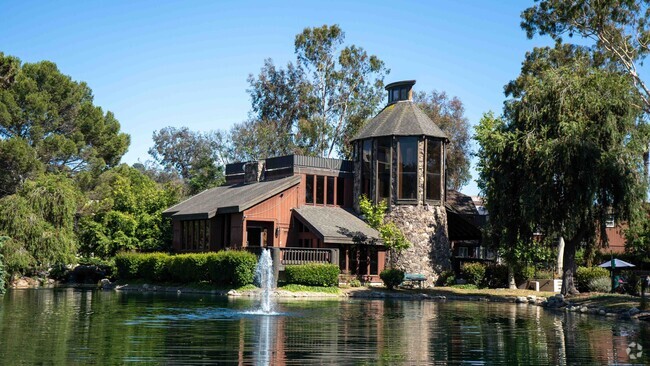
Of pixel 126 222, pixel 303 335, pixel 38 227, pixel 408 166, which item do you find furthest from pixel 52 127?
pixel 303 335

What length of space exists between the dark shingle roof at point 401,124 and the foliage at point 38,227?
56.8 feet

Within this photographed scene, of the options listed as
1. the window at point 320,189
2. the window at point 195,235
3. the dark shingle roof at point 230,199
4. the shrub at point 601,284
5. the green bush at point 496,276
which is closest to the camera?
the shrub at point 601,284

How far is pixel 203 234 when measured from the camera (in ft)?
154

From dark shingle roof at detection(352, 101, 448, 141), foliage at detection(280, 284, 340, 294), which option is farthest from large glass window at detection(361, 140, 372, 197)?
foliage at detection(280, 284, 340, 294)

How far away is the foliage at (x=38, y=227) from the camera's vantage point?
128 feet

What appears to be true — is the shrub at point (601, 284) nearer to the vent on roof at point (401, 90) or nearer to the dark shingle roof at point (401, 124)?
the dark shingle roof at point (401, 124)

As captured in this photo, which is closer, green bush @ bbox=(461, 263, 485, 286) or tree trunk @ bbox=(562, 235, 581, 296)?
tree trunk @ bbox=(562, 235, 581, 296)

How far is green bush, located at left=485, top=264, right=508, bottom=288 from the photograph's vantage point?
43.0 metres

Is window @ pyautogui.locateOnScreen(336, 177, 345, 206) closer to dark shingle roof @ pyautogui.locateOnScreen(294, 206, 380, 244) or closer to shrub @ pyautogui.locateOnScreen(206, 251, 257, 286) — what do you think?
dark shingle roof @ pyautogui.locateOnScreen(294, 206, 380, 244)

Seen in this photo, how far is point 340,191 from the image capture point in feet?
159

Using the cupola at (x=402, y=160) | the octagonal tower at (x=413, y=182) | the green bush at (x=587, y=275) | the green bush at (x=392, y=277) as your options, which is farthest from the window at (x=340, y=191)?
the green bush at (x=587, y=275)

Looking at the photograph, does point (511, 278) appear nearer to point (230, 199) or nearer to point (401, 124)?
point (401, 124)

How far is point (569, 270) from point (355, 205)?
16.3 m

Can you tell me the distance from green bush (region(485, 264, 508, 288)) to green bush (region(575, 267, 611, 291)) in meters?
4.24
